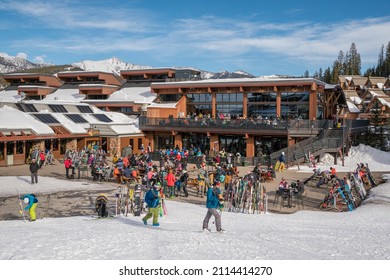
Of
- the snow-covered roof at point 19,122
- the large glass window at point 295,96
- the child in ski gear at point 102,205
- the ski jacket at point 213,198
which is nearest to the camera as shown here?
the ski jacket at point 213,198

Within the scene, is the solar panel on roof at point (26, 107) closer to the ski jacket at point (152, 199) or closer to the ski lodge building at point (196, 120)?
the ski lodge building at point (196, 120)

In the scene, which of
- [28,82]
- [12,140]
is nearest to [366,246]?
[12,140]

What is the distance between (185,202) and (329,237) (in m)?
7.92

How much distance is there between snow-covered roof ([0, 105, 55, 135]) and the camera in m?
28.3

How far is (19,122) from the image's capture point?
2934 centimetres

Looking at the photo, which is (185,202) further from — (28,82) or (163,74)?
(28,82)

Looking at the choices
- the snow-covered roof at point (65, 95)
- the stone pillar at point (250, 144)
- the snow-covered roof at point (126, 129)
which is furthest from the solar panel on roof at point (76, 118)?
the stone pillar at point (250, 144)

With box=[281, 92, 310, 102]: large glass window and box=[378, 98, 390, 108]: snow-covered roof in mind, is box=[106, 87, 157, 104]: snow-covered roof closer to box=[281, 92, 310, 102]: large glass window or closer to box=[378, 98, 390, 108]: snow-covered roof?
box=[281, 92, 310, 102]: large glass window

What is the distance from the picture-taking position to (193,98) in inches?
1636

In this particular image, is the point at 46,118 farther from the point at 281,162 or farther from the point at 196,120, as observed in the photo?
the point at 281,162

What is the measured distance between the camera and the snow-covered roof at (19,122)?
28.3 metres

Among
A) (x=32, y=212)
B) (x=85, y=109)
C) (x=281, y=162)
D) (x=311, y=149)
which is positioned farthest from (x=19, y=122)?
(x=311, y=149)

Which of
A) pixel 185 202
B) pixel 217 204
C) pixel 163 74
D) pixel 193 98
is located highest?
pixel 163 74
